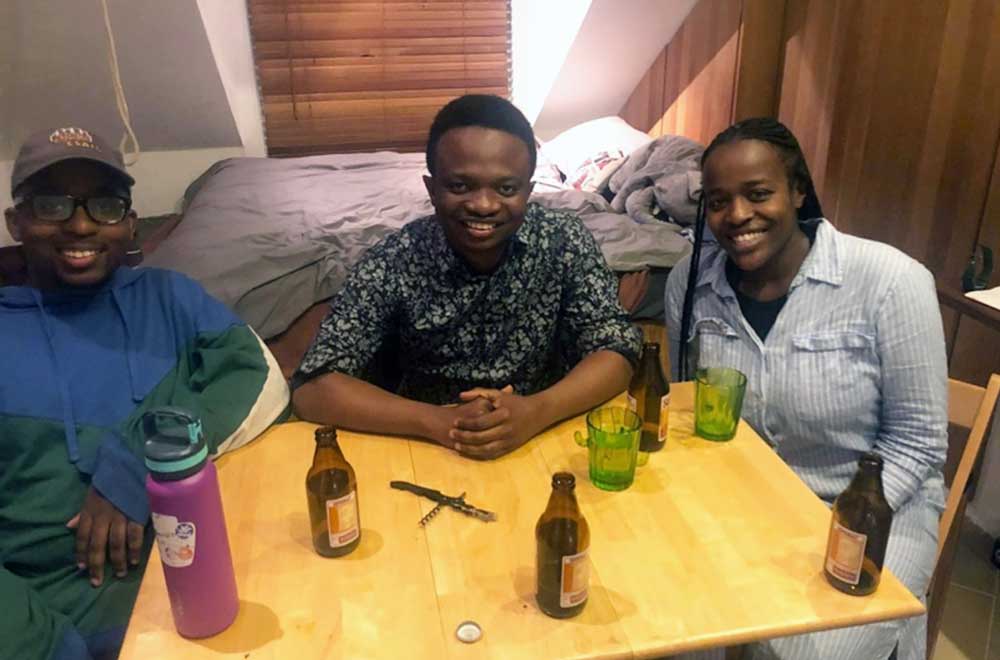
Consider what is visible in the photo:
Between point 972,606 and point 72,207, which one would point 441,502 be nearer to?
point 72,207

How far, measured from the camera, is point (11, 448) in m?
1.20

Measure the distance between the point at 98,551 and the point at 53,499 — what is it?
13 centimetres

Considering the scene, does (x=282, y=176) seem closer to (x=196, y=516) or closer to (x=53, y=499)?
(x=53, y=499)

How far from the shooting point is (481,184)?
1366 millimetres

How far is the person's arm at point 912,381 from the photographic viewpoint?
129 centimetres

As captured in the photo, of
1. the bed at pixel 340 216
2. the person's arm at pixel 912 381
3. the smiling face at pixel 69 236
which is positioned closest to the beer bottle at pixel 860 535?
the person's arm at pixel 912 381

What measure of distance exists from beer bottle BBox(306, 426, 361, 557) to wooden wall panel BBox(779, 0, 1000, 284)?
6.14ft

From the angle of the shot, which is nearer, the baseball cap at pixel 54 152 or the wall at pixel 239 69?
the baseball cap at pixel 54 152

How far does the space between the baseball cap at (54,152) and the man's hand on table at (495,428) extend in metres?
0.75

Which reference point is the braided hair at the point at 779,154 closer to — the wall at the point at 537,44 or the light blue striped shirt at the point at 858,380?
the light blue striped shirt at the point at 858,380

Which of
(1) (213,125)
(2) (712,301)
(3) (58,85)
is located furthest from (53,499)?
(1) (213,125)

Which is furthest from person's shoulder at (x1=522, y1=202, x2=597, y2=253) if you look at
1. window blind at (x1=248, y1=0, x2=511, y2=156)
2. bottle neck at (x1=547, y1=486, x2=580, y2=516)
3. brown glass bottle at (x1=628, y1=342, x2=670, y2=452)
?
window blind at (x1=248, y1=0, x2=511, y2=156)

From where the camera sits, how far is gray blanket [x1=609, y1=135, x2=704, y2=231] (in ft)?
8.75

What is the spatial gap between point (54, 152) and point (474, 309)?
752 millimetres
